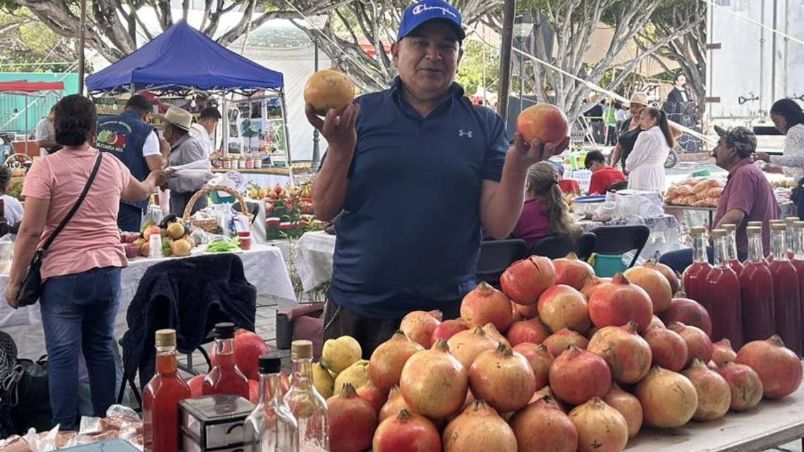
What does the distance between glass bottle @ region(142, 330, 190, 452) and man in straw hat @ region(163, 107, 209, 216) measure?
714 cm

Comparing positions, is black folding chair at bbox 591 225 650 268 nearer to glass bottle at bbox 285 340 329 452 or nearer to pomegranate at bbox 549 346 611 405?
pomegranate at bbox 549 346 611 405

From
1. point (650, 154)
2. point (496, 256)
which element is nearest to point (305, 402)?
point (496, 256)

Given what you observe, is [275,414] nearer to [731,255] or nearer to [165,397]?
[165,397]

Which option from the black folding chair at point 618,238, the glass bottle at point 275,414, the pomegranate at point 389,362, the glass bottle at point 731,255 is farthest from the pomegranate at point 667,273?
the black folding chair at point 618,238

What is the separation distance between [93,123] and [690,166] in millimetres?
22431

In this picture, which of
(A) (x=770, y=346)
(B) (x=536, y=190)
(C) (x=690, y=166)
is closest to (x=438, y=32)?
(A) (x=770, y=346)

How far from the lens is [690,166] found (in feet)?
83.2

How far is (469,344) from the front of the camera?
7.23 ft

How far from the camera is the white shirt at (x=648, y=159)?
35.4ft

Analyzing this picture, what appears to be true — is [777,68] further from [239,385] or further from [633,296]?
[239,385]

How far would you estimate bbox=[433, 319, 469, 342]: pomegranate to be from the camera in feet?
7.91

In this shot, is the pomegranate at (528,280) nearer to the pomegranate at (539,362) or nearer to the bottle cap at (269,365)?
the pomegranate at (539,362)

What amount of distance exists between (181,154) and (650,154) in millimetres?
5232

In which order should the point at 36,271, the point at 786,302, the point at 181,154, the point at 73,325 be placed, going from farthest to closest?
the point at 181,154
the point at 73,325
the point at 36,271
the point at 786,302
